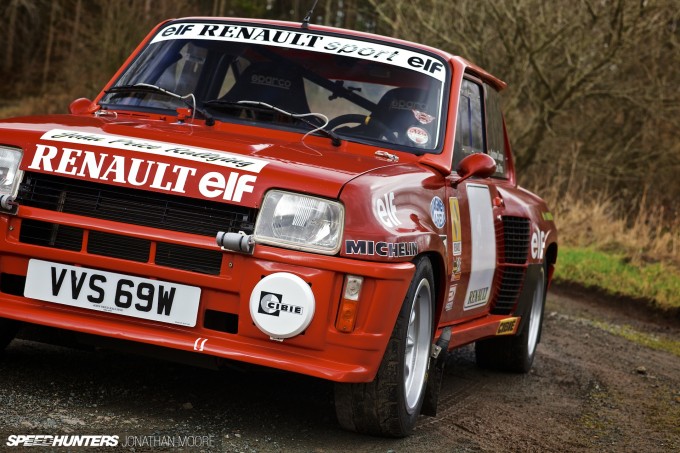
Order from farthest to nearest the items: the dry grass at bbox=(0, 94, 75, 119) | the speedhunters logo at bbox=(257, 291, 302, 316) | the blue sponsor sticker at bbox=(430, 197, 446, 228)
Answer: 1. the dry grass at bbox=(0, 94, 75, 119)
2. the blue sponsor sticker at bbox=(430, 197, 446, 228)
3. the speedhunters logo at bbox=(257, 291, 302, 316)

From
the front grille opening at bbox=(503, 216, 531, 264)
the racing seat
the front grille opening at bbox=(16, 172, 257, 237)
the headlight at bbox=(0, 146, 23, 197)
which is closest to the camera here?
the front grille opening at bbox=(16, 172, 257, 237)

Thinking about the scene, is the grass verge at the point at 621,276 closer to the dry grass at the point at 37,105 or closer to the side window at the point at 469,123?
the side window at the point at 469,123

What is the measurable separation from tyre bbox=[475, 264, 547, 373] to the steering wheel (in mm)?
2080

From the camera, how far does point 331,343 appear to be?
389cm

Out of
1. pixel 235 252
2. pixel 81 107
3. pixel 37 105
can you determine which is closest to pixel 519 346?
pixel 81 107

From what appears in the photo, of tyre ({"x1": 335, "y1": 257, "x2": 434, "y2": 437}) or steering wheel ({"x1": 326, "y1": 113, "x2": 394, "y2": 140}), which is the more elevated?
steering wheel ({"x1": 326, "y1": 113, "x2": 394, "y2": 140})

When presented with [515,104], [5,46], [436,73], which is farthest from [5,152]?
[5,46]

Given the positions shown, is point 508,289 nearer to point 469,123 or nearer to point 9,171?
point 469,123

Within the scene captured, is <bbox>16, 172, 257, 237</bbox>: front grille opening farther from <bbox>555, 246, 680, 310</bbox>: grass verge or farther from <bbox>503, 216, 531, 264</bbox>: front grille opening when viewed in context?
<bbox>555, 246, 680, 310</bbox>: grass verge

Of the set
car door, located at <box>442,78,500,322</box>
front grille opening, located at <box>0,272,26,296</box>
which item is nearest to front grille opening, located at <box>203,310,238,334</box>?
front grille opening, located at <box>0,272,26,296</box>

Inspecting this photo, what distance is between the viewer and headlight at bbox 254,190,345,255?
3.86 metres

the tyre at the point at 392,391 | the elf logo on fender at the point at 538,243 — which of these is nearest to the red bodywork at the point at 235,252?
the tyre at the point at 392,391

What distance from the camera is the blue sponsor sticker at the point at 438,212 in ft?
15.0

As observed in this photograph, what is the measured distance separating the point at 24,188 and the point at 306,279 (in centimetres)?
118
